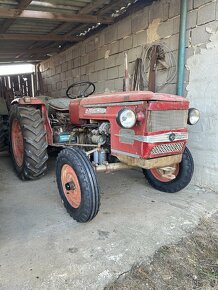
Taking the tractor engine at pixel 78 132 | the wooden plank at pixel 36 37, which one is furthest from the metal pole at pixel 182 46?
the wooden plank at pixel 36 37

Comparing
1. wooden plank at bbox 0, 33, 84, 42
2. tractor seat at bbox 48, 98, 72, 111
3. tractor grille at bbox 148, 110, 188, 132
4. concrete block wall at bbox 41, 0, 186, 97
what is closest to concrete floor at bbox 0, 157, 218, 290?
tractor grille at bbox 148, 110, 188, 132

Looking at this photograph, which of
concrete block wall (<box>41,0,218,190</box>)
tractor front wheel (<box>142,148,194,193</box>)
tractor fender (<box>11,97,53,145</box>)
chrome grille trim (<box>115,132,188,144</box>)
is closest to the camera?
chrome grille trim (<box>115,132,188,144</box>)

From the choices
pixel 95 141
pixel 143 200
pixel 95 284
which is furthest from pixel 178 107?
pixel 95 284

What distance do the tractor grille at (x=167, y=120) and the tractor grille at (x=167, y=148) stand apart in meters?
0.15

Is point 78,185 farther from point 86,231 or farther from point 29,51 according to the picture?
point 29,51

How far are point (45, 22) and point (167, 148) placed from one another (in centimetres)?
369

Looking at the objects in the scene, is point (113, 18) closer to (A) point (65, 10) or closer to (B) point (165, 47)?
(A) point (65, 10)

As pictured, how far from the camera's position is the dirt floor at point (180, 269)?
1.58m

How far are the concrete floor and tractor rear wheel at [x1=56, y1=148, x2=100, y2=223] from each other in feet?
0.45

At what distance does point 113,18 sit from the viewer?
169 inches

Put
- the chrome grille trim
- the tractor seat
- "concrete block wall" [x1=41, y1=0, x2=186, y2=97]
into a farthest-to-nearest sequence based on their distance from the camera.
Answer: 1. the tractor seat
2. "concrete block wall" [x1=41, y1=0, x2=186, y2=97]
3. the chrome grille trim

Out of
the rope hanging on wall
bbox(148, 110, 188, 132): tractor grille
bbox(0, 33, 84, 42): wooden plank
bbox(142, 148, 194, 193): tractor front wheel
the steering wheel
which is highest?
bbox(0, 33, 84, 42): wooden plank

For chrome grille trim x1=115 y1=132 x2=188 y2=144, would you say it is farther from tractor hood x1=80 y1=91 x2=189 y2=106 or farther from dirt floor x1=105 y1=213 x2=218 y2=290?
dirt floor x1=105 y1=213 x2=218 y2=290

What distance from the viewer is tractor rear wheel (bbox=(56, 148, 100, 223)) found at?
83.7 inches
